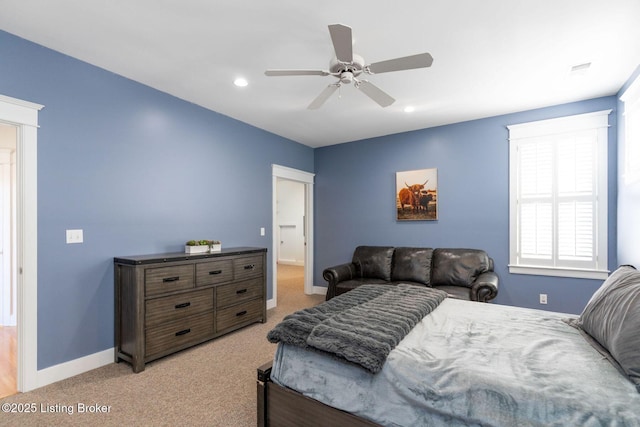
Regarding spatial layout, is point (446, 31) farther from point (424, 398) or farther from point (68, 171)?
point (68, 171)

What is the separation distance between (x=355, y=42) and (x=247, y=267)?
272cm

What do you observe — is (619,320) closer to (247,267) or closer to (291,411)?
(291,411)

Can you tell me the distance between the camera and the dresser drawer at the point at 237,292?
3.49m

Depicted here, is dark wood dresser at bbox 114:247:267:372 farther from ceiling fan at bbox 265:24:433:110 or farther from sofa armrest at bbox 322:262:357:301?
ceiling fan at bbox 265:24:433:110

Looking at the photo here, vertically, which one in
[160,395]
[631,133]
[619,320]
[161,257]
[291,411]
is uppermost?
[631,133]

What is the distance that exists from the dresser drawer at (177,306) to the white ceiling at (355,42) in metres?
2.18

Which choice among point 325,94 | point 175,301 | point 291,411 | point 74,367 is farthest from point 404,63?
point 74,367

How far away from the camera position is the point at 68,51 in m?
2.63

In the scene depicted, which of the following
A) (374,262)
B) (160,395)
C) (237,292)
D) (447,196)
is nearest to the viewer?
(160,395)

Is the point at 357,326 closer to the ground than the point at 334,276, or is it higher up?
higher up

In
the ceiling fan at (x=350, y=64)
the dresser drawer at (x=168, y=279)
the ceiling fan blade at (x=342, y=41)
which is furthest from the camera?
the dresser drawer at (x=168, y=279)

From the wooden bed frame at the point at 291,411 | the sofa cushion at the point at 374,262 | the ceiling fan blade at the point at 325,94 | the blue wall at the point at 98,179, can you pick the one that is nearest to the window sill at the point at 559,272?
the sofa cushion at the point at 374,262

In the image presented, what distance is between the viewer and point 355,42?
2.47 meters

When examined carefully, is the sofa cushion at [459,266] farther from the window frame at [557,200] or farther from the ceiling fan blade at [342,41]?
the ceiling fan blade at [342,41]
